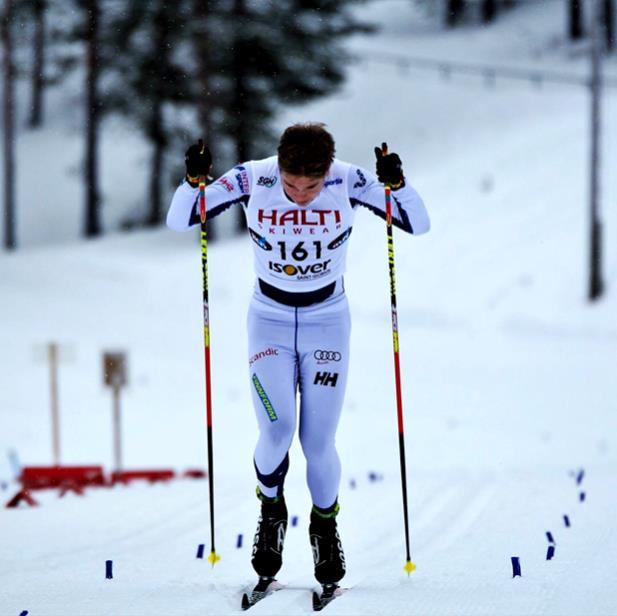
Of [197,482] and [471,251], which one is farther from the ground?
[471,251]

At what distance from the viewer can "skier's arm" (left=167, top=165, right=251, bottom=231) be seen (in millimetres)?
5711

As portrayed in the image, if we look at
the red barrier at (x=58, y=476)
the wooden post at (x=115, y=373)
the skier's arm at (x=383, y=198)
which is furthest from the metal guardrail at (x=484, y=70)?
the skier's arm at (x=383, y=198)

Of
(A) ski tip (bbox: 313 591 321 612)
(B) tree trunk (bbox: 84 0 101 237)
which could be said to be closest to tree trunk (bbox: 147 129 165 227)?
(B) tree trunk (bbox: 84 0 101 237)

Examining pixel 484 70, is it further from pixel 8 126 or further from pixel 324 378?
pixel 324 378

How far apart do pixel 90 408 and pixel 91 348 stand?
3970mm

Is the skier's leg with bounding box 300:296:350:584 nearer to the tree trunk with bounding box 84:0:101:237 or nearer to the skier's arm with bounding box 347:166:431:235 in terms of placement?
the skier's arm with bounding box 347:166:431:235

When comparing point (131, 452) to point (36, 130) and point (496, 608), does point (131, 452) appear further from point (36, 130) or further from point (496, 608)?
point (36, 130)

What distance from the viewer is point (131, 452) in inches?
534

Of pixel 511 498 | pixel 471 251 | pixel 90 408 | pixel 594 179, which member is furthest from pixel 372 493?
pixel 471 251

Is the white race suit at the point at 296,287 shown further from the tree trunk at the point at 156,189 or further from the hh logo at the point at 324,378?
the tree trunk at the point at 156,189

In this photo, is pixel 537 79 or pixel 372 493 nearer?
pixel 372 493

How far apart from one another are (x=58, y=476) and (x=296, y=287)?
607 cm

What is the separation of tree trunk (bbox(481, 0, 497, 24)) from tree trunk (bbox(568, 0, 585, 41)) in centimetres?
585

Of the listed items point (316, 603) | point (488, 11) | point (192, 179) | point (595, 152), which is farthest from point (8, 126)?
point (316, 603)
